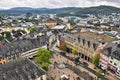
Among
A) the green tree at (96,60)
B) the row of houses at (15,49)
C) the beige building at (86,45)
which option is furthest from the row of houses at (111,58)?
the row of houses at (15,49)

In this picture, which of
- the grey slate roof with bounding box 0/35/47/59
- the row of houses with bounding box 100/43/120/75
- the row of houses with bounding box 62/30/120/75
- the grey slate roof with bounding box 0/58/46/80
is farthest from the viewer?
the grey slate roof with bounding box 0/35/47/59

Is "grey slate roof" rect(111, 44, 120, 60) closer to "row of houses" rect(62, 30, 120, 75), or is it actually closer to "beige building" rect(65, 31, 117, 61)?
"row of houses" rect(62, 30, 120, 75)

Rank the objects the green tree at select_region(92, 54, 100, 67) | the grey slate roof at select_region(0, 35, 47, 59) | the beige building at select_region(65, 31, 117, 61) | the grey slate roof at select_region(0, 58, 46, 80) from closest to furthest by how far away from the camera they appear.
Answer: the grey slate roof at select_region(0, 58, 46, 80) → the green tree at select_region(92, 54, 100, 67) → the grey slate roof at select_region(0, 35, 47, 59) → the beige building at select_region(65, 31, 117, 61)

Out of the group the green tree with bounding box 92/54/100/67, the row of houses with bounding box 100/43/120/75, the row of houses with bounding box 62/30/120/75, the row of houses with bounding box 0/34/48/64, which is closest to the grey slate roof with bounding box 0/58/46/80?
the row of houses with bounding box 0/34/48/64

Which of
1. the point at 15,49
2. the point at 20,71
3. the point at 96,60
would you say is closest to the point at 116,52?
the point at 96,60

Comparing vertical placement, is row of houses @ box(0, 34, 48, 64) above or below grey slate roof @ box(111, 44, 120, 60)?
below

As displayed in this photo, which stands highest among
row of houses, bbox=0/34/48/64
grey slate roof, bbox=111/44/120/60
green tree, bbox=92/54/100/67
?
grey slate roof, bbox=111/44/120/60

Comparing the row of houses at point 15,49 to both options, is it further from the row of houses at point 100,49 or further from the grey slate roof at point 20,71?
the grey slate roof at point 20,71

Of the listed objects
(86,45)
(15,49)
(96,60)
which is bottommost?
(96,60)

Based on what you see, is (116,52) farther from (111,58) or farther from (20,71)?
(20,71)

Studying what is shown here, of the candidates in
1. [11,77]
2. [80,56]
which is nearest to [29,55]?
[80,56]
